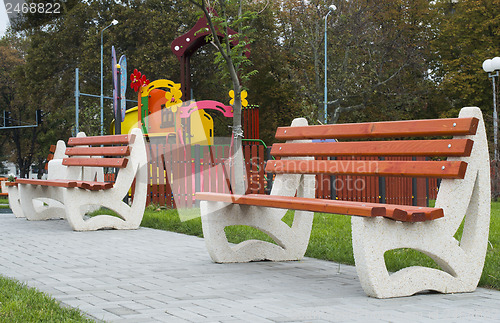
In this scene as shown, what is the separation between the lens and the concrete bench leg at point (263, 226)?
250 inches

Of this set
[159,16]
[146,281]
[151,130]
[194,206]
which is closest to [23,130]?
[159,16]

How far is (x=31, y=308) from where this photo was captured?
160 inches

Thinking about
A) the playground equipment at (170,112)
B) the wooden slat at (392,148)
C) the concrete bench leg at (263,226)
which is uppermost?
the playground equipment at (170,112)

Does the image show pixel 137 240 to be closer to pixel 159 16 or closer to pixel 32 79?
pixel 159 16

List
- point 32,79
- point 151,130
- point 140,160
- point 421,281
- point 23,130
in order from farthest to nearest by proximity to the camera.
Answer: point 23,130
point 32,79
point 151,130
point 140,160
point 421,281

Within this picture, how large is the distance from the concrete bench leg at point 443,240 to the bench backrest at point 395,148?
16 cm

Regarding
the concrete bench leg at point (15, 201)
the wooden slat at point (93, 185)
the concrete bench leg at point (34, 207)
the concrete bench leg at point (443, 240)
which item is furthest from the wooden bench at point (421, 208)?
the concrete bench leg at point (15, 201)

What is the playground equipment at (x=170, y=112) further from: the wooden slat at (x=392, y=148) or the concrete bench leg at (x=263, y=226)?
the wooden slat at (x=392, y=148)

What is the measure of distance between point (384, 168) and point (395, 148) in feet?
0.58

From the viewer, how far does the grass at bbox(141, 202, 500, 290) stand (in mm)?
5918

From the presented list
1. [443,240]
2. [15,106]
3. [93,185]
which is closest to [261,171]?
[93,185]

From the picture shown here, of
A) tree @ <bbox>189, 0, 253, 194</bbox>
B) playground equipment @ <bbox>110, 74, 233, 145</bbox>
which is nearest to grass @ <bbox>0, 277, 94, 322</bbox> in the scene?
tree @ <bbox>189, 0, 253, 194</bbox>

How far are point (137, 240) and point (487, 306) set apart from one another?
16.3 ft

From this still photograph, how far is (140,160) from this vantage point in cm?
962
